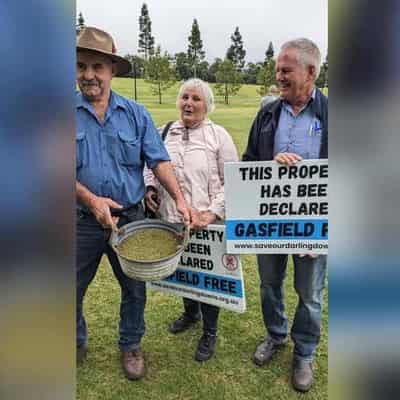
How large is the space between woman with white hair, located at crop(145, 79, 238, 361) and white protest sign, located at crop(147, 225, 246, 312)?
125 mm

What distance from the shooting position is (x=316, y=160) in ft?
7.27

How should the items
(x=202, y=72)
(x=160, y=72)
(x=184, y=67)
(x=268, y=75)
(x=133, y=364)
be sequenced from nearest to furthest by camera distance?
(x=133, y=364), (x=202, y=72), (x=268, y=75), (x=184, y=67), (x=160, y=72)

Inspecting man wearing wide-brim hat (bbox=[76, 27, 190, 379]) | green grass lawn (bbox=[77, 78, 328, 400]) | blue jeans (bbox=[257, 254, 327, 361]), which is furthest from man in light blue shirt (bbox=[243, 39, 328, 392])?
man wearing wide-brim hat (bbox=[76, 27, 190, 379])

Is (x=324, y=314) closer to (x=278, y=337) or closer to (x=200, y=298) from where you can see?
(x=278, y=337)

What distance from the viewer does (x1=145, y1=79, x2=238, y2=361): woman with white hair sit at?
2572 mm

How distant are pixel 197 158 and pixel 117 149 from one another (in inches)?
20.4

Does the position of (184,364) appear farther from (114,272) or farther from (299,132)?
(299,132)

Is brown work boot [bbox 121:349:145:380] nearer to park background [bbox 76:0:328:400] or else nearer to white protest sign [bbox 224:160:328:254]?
park background [bbox 76:0:328:400]

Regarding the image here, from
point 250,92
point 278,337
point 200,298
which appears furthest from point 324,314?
A: point 250,92

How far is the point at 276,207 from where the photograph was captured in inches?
93.8

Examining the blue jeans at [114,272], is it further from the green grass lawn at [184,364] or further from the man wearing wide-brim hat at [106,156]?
the green grass lawn at [184,364]

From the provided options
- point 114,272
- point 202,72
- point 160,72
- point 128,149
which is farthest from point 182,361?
point 160,72

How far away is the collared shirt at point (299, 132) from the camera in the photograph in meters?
2.25
